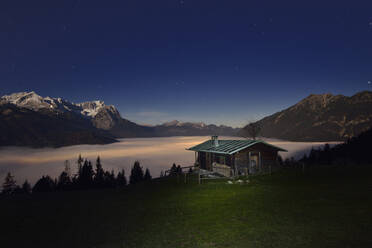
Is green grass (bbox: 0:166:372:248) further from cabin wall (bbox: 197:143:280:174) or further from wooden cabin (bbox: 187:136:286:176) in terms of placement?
cabin wall (bbox: 197:143:280:174)

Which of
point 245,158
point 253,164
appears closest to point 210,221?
point 245,158

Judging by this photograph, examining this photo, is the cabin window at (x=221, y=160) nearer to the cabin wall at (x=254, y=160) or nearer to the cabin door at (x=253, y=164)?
the cabin wall at (x=254, y=160)

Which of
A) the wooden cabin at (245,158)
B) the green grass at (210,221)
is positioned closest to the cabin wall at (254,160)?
the wooden cabin at (245,158)

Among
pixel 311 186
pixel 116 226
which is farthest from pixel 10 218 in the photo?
pixel 311 186

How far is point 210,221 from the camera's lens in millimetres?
14836

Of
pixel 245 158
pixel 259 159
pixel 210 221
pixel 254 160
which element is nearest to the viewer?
pixel 210 221

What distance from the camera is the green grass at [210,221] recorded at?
38.6ft

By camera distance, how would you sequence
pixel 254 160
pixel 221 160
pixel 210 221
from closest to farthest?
pixel 210 221
pixel 254 160
pixel 221 160

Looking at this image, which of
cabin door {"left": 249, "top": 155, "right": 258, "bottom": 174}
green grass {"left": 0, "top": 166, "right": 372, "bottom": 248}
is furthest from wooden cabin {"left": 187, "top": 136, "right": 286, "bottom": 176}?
green grass {"left": 0, "top": 166, "right": 372, "bottom": 248}

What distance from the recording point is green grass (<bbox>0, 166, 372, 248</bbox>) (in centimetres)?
1177

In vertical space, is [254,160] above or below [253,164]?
above

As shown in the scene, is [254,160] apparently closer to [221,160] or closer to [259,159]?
[259,159]

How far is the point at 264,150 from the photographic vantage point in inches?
1558

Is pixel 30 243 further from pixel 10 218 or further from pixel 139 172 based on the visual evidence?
pixel 139 172
